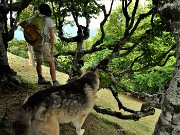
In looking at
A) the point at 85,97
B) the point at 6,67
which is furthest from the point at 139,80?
the point at 85,97

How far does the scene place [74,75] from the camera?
10688 mm

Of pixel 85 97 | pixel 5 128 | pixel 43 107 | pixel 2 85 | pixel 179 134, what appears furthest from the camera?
pixel 2 85

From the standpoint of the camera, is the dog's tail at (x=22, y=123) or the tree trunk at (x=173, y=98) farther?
the dog's tail at (x=22, y=123)

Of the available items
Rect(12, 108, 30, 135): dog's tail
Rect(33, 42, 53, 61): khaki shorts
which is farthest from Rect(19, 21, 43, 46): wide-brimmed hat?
Rect(12, 108, 30, 135): dog's tail

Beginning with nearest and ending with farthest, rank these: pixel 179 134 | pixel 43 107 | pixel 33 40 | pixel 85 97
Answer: pixel 179 134, pixel 43 107, pixel 85 97, pixel 33 40

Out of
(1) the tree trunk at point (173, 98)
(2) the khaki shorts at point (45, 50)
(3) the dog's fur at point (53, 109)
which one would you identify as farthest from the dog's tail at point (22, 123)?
(2) the khaki shorts at point (45, 50)

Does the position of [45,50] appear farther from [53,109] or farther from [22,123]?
[22,123]

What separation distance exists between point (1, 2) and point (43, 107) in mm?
5088

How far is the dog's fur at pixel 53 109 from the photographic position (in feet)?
20.9

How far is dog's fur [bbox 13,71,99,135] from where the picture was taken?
6.37 metres

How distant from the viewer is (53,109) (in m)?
6.66

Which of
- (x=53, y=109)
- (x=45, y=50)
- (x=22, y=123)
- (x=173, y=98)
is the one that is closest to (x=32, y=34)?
(x=45, y=50)

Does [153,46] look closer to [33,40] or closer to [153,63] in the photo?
[153,63]

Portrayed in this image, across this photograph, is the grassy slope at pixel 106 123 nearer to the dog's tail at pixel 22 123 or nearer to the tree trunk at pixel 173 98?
the dog's tail at pixel 22 123
